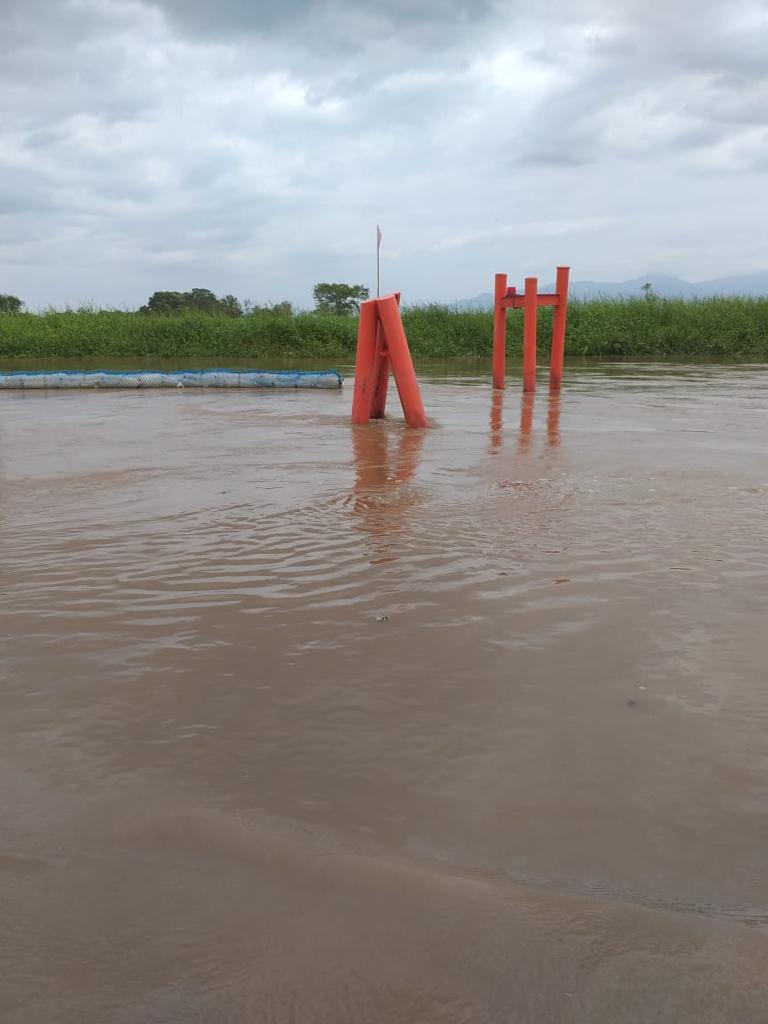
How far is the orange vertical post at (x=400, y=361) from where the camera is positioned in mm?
7410

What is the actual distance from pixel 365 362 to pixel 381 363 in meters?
0.30

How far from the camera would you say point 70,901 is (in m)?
1.38

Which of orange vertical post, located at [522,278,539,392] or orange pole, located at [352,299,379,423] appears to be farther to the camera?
orange vertical post, located at [522,278,539,392]

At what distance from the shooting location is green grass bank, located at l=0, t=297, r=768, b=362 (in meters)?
21.8

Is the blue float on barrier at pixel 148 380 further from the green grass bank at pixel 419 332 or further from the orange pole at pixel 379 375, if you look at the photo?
the green grass bank at pixel 419 332

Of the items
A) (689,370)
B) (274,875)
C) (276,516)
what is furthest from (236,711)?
(689,370)

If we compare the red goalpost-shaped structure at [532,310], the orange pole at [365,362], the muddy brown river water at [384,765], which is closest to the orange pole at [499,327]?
the red goalpost-shaped structure at [532,310]

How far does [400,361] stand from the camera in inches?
291

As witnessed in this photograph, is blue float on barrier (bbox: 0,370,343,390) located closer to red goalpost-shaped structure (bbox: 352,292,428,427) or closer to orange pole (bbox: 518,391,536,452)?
orange pole (bbox: 518,391,536,452)

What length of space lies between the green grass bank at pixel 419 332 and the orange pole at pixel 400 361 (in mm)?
14767

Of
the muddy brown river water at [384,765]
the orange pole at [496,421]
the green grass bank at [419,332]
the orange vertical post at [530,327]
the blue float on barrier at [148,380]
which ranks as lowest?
the muddy brown river water at [384,765]

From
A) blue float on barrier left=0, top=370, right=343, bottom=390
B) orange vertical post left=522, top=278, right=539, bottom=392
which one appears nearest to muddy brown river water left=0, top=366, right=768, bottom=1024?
orange vertical post left=522, top=278, right=539, bottom=392

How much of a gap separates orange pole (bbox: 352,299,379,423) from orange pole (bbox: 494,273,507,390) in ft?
9.85

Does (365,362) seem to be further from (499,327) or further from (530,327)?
(499,327)
